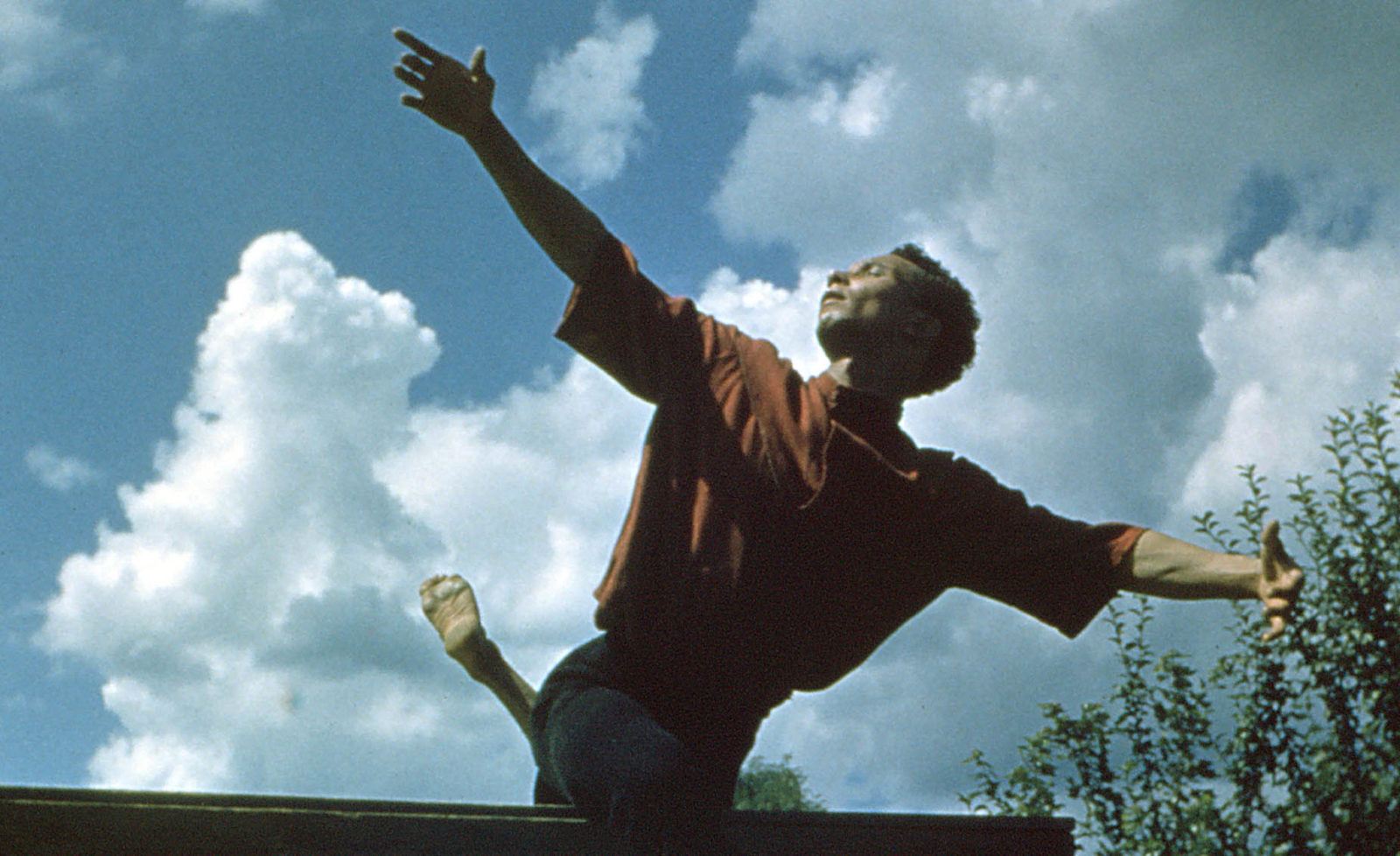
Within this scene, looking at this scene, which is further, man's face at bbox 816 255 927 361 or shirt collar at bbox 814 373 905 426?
man's face at bbox 816 255 927 361

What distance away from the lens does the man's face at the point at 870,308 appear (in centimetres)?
324

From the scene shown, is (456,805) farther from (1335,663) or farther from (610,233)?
(1335,663)

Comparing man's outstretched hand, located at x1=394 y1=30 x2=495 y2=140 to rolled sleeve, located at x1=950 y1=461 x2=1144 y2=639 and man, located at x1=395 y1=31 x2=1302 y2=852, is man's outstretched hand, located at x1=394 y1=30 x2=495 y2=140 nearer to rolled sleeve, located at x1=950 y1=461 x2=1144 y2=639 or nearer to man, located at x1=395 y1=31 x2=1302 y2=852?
man, located at x1=395 y1=31 x2=1302 y2=852

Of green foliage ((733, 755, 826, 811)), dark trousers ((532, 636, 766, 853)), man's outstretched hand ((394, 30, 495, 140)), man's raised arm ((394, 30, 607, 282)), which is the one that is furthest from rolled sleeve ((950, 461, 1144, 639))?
green foliage ((733, 755, 826, 811))

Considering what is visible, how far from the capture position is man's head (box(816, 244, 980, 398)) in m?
3.24

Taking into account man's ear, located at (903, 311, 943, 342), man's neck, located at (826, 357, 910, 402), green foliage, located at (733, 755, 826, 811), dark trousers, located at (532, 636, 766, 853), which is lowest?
dark trousers, located at (532, 636, 766, 853)

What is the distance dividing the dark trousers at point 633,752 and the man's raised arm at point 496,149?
3.14 ft

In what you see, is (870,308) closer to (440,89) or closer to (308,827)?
(440,89)

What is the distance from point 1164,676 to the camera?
Result: 6.54 meters

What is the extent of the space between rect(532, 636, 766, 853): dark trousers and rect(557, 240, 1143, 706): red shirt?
8cm

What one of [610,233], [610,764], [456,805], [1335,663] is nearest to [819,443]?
[610,233]

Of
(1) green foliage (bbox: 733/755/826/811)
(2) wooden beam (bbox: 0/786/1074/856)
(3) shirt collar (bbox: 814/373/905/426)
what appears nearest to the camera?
(2) wooden beam (bbox: 0/786/1074/856)

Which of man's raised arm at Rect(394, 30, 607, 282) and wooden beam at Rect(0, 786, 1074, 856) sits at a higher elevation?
man's raised arm at Rect(394, 30, 607, 282)

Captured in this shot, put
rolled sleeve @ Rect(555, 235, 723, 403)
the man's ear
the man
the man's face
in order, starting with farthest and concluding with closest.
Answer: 1. the man's ear
2. the man's face
3. rolled sleeve @ Rect(555, 235, 723, 403)
4. the man
